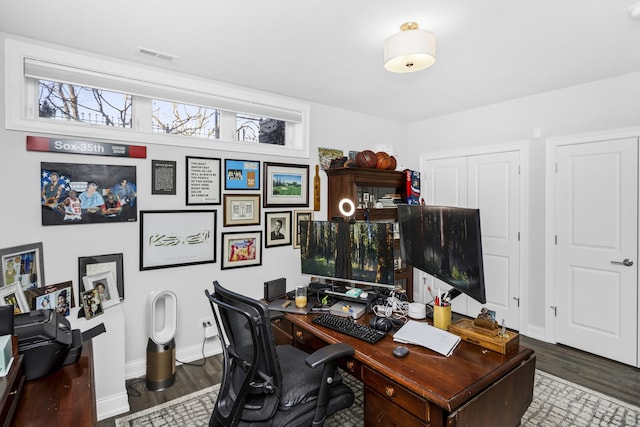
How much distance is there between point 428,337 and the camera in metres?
1.70

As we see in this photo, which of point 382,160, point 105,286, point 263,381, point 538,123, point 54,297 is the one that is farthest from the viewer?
point 382,160

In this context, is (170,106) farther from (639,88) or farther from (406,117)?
(639,88)

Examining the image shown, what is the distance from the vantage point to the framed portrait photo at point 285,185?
3.44m

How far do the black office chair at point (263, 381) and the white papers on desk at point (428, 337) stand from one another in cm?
34

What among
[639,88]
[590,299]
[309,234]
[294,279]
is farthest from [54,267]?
[639,88]

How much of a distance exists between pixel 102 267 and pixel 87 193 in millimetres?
584

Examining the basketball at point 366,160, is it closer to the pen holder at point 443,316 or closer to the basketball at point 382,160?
the basketball at point 382,160

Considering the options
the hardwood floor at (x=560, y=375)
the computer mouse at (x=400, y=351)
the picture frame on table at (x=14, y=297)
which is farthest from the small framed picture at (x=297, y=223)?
the picture frame on table at (x=14, y=297)

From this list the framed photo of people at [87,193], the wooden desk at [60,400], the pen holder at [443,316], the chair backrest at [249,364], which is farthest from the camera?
the framed photo of people at [87,193]

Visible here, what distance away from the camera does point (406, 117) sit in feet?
14.6

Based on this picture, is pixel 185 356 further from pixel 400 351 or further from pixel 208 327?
pixel 400 351

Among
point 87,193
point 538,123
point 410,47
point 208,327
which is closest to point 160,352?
point 208,327

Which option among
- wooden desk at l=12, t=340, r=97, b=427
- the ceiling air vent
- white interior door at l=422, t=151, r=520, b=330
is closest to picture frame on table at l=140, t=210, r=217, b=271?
the ceiling air vent

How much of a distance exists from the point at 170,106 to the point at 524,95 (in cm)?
361
